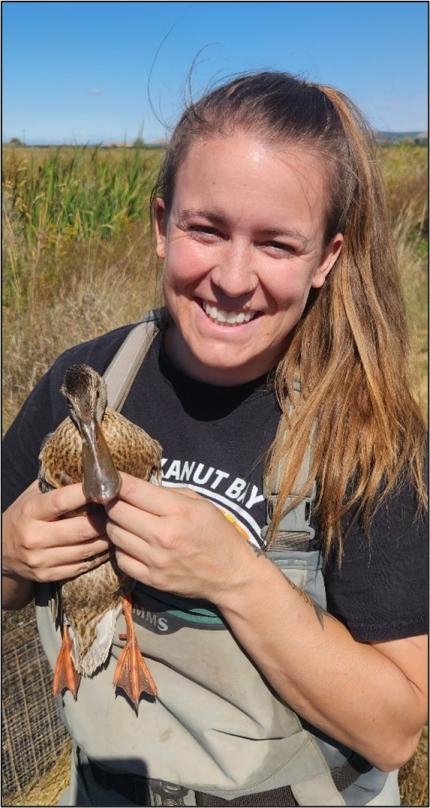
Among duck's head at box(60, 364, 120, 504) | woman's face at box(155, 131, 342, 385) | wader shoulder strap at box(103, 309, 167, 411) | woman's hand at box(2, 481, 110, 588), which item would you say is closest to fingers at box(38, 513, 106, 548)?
woman's hand at box(2, 481, 110, 588)

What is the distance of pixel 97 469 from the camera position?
1.60m

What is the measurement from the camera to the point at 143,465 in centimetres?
190

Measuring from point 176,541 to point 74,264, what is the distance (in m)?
5.14

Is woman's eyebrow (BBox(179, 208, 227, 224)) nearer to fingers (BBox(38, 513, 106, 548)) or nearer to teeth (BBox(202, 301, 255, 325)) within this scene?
teeth (BBox(202, 301, 255, 325))

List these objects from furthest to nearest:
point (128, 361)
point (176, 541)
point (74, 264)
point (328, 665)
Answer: point (74, 264) < point (128, 361) < point (328, 665) < point (176, 541)

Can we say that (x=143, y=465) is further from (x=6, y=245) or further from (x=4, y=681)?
→ (x=6, y=245)

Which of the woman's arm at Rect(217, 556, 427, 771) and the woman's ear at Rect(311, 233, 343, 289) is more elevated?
the woman's ear at Rect(311, 233, 343, 289)

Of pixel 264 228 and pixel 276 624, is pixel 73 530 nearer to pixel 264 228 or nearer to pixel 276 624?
pixel 276 624

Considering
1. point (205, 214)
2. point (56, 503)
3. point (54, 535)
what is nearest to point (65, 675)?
point (54, 535)

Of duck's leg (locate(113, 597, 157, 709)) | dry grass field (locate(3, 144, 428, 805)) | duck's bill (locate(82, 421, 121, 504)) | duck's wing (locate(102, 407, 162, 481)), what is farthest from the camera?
dry grass field (locate(3, 144, 428, 805))

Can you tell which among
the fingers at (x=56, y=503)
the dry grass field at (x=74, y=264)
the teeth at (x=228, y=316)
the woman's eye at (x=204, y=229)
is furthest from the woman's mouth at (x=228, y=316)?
the dry grass field at (x=74, y=264)

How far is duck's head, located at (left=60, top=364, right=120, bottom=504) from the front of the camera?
1.55m

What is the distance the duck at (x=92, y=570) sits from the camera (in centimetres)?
182

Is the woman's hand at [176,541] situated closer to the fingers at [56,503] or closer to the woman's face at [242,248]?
the fingers at [56,503]
